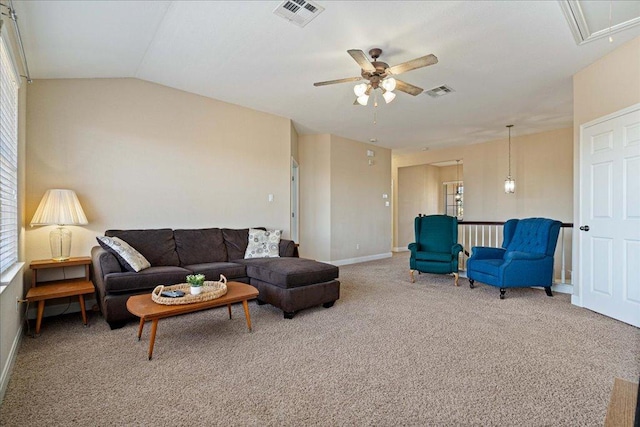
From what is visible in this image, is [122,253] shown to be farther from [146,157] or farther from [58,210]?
[146,157]

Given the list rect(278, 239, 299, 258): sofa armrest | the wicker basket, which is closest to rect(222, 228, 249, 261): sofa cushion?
rect(278, 239, 299, 258): sofa armrest

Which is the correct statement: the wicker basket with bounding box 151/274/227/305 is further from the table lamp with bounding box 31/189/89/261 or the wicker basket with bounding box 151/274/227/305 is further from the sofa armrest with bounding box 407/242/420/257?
the sofa armrest with bounding box 407/242/420/257

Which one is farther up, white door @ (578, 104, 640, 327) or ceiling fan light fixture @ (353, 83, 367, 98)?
ceiling fan light fixture @ (353, 83, 367, 98)

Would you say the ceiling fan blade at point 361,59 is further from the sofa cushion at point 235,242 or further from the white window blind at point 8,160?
the sofa cushion at point 235,242

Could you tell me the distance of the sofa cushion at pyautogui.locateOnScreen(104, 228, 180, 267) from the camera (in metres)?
3.78

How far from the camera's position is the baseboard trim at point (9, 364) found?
1.91m

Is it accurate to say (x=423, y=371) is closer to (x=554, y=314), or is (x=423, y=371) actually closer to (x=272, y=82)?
(x=554, y=314)

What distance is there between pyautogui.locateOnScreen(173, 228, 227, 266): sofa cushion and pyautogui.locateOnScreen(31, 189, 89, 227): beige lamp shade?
107cm

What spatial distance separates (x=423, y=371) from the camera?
7.24 ft

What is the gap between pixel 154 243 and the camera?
392cm

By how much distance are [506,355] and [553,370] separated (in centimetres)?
30

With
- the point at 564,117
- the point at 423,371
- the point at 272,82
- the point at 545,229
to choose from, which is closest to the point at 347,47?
the point at 272,82

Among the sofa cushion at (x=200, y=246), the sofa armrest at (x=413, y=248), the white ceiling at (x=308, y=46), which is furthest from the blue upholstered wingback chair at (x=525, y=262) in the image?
the sofa cushion at (x=200, y=246)

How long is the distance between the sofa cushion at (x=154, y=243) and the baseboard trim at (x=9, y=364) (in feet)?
4.11
